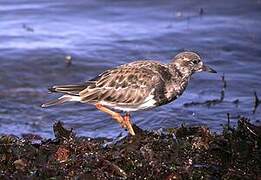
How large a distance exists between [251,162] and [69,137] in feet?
4.07

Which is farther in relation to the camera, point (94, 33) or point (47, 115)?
point (94, 33)

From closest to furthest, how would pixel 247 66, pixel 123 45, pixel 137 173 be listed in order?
A: 1. pixel 137 173
2. pixel 247 66
3. pixel 123 45

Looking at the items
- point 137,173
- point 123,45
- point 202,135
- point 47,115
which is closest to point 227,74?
point 123,45

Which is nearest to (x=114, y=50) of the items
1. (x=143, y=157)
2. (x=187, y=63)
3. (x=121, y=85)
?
(x=187, y=63)

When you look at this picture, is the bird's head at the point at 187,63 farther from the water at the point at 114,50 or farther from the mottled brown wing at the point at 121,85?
the water at the point at 114,50

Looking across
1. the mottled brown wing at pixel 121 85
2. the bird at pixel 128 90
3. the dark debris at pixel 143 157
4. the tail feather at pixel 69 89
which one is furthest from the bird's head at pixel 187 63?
the dark debris at pixel 143 157

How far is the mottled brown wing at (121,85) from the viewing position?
5.05 meters

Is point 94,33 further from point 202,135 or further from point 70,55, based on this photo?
point 202,135

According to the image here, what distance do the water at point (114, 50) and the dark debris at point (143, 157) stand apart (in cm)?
183

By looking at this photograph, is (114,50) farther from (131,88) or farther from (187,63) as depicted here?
(131,88)

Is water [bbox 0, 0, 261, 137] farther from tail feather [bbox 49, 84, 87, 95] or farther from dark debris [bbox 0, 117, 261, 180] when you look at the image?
dark debris [bbox 0, 117, 261, 180]

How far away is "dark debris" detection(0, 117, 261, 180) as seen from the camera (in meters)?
3.91

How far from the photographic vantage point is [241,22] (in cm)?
938

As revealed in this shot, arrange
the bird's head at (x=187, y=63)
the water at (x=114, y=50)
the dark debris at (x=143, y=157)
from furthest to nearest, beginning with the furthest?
the water at (x=114, y=50)
the bird's head at (x=187, y=63)
the dark debris at (x=143, y=157)
